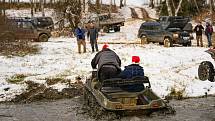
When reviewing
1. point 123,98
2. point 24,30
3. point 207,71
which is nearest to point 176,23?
point 24,30

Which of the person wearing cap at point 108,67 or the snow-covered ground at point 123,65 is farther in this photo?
the snow-covered ground at point 123,65

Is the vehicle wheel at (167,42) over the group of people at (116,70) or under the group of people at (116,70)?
under

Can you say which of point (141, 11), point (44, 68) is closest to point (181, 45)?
point (44, 68)

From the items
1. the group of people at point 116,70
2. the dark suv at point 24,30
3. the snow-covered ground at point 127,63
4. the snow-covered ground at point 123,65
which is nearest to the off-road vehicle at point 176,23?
the snow-covered ground at point 123,65

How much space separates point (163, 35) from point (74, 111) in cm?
1785

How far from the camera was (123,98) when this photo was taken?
42.9ft

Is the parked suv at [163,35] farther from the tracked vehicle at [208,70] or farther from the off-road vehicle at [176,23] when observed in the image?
the tracked vehicle at [208,70]

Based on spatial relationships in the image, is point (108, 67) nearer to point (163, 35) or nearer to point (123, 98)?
point (123, 98)

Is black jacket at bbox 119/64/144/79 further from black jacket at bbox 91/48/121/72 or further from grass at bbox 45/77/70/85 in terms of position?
grass at bbox 45/77/70/85

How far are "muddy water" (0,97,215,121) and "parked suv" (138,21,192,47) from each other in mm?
14620

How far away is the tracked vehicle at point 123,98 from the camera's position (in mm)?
11922

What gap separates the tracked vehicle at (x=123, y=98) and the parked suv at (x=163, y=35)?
661 inches

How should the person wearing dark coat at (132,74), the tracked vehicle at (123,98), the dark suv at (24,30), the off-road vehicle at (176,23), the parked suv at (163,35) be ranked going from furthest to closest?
the dark suv at (24,30)
the off-road vehicle at (176,23)
the parked suv at (163,35)
the person wearing dark coat at (132,74)
the tracked vehicle at (123,98)

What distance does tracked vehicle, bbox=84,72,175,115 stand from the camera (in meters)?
11.9
